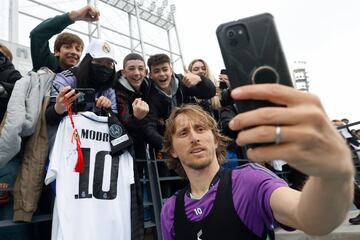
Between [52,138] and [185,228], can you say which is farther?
[52,138]

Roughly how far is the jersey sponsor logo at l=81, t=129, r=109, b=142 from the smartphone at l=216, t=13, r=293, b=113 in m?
1.94

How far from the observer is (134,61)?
3248mm

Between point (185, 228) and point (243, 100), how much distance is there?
1073 mm

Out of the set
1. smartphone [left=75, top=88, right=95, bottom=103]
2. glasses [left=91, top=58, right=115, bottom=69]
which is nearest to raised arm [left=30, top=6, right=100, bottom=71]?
glasses [left=91, top=58, right=115, bottom=69]

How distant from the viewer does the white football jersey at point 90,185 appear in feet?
7.12

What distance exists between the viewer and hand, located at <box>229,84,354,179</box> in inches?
24.4

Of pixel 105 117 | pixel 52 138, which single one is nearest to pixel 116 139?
pixel 105 117

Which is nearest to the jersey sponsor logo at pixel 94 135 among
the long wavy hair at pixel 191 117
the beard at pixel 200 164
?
the long wavy hair at pixel 191 117

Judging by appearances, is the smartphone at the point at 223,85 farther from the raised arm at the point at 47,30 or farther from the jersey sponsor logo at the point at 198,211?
the jersey sponsor logo at the point at 198,211

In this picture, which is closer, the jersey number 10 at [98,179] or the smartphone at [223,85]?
the jersey number 10 at [98,179]

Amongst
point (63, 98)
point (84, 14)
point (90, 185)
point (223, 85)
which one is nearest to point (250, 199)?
point (90, 185)

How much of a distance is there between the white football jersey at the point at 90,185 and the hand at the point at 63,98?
0.12 m

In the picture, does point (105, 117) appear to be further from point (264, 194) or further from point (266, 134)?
point (266, 134)

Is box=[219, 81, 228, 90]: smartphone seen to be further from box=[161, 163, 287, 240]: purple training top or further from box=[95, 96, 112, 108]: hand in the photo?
box=[161, 163, 287, 240]: purple training top
